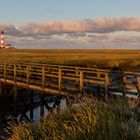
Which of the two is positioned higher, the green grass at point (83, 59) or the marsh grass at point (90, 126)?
the marsh grass at point (90, 126)

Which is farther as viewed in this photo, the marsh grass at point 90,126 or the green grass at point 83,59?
the green grass at point 83,59

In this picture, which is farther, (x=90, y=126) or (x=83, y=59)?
(x=83, y=59)

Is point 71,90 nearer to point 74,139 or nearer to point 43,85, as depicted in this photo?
point 43,85

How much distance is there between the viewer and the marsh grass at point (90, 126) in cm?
831

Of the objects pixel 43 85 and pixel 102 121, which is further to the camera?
pixel 43 85

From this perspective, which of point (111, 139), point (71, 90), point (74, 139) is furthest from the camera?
point (71, 90)

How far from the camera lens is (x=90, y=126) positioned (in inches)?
348

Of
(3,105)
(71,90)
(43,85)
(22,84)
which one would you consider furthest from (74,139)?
(3,105)

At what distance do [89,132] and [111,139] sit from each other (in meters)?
0.70

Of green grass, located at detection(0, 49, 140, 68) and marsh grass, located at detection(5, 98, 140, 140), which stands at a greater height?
marsh grass, located at detection(5, 98, 140, 140)

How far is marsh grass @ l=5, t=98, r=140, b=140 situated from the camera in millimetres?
8312

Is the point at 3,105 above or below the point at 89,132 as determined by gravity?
below

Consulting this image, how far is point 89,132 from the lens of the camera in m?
8.54

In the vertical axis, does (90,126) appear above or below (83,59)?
above
